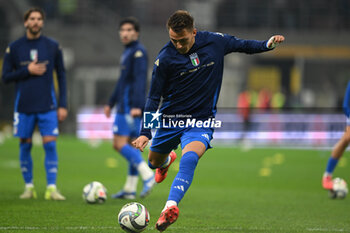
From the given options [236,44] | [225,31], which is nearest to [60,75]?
[236,44]

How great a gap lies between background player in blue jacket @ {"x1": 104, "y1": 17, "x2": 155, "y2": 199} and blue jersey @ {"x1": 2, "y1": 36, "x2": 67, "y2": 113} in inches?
33.9

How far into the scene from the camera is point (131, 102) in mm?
8859

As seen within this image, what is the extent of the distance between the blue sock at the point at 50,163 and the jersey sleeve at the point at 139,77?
3.90 ft

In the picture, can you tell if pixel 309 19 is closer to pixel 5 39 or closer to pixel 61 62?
pixel 5 39

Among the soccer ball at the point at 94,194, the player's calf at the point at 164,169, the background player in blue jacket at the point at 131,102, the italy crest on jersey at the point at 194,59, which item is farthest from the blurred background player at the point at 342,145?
the italy crest on jersey at the point at 194,59

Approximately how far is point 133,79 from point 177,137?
2.71 m

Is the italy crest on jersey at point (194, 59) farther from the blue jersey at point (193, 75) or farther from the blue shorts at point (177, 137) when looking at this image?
the blue shorts at point (177, 137)

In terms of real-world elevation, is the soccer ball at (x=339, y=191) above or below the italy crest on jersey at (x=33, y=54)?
below

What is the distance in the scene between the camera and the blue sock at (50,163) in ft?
27.2

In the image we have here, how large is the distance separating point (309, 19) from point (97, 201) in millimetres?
24156

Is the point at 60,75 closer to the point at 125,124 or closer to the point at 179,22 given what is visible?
the point at 125,124

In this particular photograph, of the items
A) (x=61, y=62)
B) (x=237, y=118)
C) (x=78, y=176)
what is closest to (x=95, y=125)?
(x=237, y=118)

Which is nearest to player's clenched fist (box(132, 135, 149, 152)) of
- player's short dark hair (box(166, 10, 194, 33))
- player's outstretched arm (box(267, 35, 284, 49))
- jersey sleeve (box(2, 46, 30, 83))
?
player's short dark hair (box(166, 10, 194, 33))

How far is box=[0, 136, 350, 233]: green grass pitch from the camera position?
6.54m
